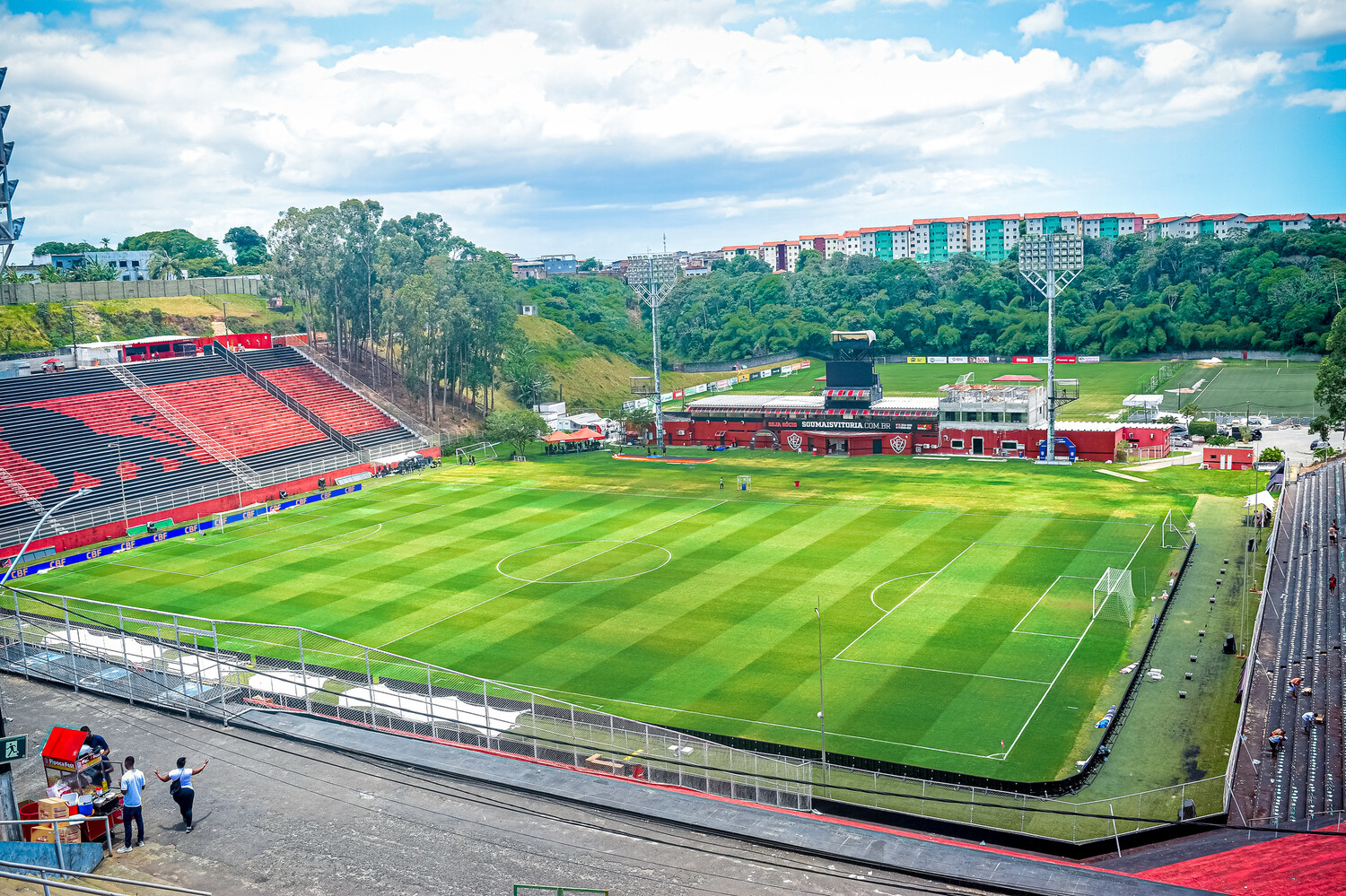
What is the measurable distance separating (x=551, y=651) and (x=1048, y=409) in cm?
5005

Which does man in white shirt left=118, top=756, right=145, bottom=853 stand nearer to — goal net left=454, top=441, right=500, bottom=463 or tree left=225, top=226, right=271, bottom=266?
goal net left=454, top=441, right=500, bottom=463

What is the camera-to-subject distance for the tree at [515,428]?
87.0m

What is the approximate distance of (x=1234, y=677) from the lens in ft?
114

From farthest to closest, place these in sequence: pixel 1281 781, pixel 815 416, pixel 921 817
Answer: pixel 815 416
pixel 1281 781
pixel 921 817

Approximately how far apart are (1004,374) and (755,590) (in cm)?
9579

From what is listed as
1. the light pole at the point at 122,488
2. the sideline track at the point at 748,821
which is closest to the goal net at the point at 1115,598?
the sideline track at the point at 748,821

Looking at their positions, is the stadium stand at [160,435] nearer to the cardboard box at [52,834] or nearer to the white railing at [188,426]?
the white railing at [188,426]

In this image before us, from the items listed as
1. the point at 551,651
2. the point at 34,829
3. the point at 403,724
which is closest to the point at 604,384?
the point at 551,651

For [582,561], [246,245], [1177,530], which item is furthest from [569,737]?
[246,245]

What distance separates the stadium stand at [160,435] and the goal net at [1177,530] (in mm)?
55136

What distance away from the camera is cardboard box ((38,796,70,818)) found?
2012cm

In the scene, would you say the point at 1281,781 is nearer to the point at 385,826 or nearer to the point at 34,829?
the point at 385,826

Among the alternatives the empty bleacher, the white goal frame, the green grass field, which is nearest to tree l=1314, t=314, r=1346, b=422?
the green grass field

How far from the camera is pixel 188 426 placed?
7538 centimetres
